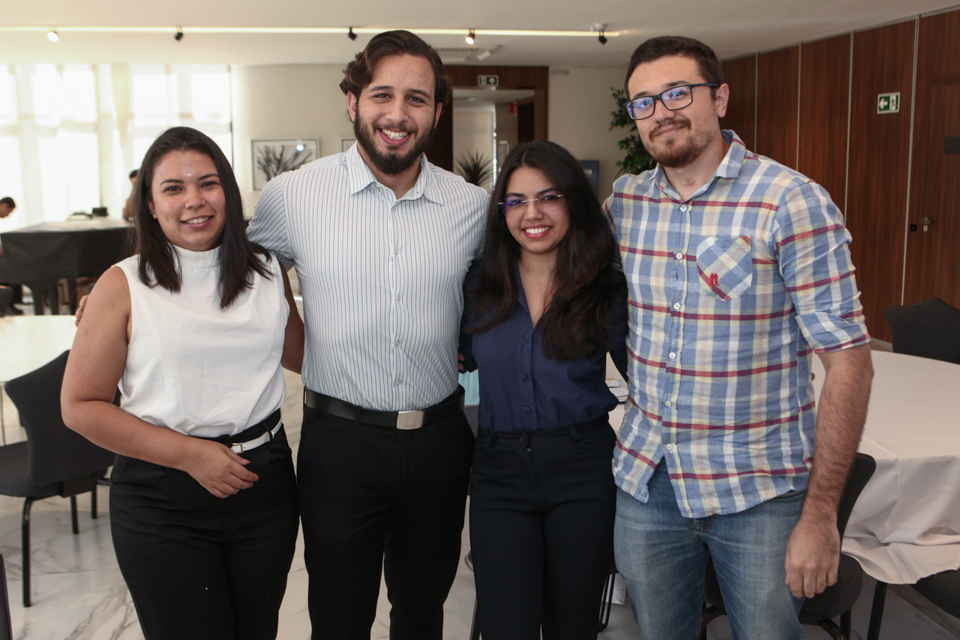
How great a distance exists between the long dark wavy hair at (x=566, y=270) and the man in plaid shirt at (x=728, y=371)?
0.38ft

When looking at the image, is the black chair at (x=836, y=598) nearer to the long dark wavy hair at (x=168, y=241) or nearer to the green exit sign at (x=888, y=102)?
the long dark wavy hair at (x=168, y=241)

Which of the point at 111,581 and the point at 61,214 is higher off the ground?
the point at 61,214

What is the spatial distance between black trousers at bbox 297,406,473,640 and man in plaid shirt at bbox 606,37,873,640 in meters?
0.48

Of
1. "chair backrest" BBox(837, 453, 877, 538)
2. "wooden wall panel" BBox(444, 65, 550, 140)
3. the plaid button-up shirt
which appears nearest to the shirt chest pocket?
the plaid button-up shirt

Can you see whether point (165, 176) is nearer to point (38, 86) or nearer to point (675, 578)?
point (675, 578)

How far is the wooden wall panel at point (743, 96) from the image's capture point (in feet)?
34.1

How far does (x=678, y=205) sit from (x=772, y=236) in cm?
23

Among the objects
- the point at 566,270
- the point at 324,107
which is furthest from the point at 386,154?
the point at 324,107

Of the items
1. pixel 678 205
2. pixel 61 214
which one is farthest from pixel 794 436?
pixel 61 214

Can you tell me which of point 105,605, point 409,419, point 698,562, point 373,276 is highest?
point 373,276

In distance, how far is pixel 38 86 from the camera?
12.2 m

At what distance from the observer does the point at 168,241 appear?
1.78 metres

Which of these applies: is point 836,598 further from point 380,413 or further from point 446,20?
point 446,20

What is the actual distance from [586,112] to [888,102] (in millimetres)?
5127
